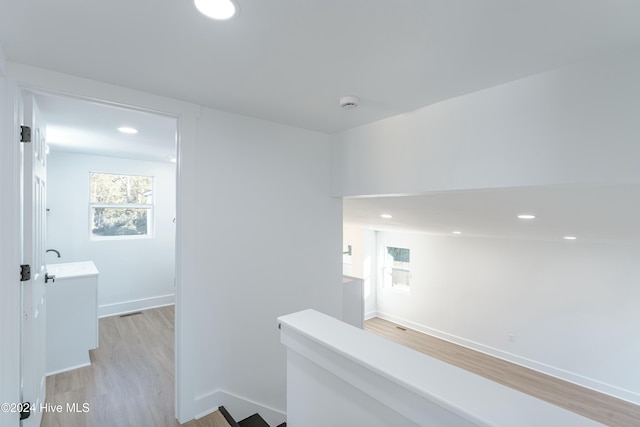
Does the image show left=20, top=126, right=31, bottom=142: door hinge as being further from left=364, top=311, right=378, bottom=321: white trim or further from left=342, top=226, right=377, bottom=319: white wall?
left=364, top=311, right=378, bottom=321: white trim

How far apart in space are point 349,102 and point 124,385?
301 centimetres

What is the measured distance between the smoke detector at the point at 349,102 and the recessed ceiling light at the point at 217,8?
91 centimetres

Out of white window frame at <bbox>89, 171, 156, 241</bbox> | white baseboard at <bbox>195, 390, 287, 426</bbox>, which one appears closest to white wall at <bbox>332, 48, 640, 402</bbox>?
white baseboard at <bbox>195, 390, 287, 426</bbox>

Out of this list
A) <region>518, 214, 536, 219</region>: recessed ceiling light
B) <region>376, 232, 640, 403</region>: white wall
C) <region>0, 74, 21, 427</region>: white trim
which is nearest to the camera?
<region>0, 74, 21, 427</region>: white trim

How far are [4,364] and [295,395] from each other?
1.45 meters

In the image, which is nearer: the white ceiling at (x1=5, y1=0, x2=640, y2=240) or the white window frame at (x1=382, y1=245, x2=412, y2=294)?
the white ceiling at (x1=5, y1=0, x2=640, y2=240)

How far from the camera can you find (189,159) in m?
1.99

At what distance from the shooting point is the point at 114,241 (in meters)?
4.28

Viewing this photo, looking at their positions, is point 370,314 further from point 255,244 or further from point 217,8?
point 217,8

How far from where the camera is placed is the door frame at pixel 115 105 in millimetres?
1441

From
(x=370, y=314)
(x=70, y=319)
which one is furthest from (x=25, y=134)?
(x=370, y=314)

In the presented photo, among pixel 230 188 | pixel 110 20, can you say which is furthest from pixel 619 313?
pixel 110 20

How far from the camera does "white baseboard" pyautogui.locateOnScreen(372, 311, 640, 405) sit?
4.39 metres

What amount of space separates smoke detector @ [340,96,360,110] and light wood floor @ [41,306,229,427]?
2.30m
